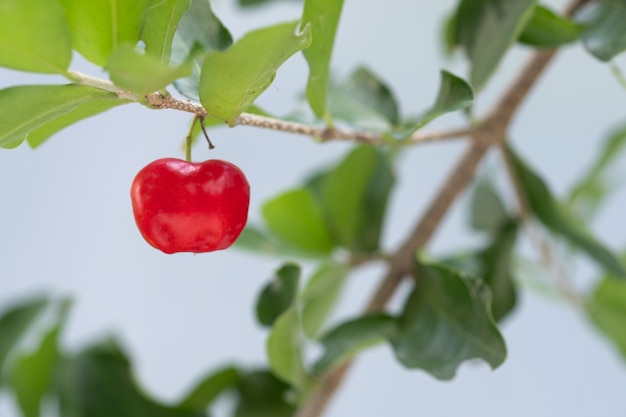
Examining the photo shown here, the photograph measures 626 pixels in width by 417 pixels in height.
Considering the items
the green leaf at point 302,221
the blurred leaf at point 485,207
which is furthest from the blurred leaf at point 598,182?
the green leaf at point 302,221

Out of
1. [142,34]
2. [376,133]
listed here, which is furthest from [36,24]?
[376,133]

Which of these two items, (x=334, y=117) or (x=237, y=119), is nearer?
(x=237, y=119)

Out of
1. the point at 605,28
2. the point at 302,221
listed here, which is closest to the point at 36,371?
the point at 302,221

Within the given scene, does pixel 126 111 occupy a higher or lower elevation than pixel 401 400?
higher

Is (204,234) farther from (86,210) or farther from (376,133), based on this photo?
(86,210)

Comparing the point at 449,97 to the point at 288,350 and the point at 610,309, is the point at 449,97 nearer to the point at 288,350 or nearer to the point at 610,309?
the point at 288,350
